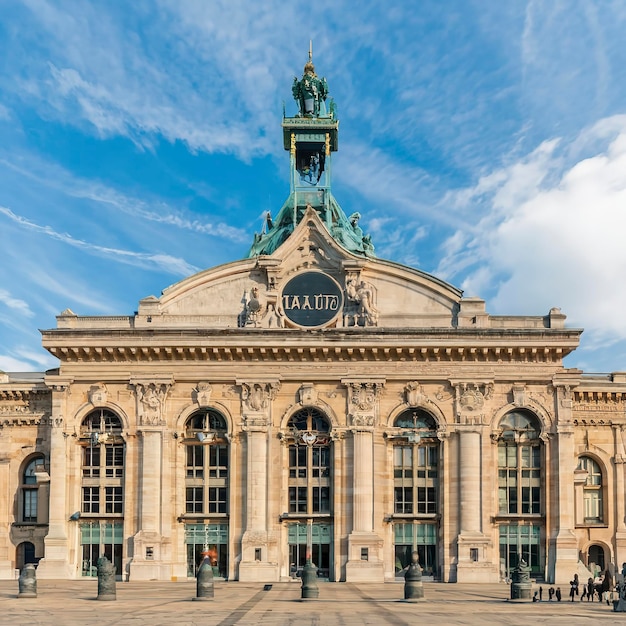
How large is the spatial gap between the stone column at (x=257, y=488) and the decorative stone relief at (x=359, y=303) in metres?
6.34

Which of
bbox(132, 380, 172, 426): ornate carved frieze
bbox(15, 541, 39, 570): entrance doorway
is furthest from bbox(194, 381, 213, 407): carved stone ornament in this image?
bbox(15, 541, 39, 570): entrance doorway

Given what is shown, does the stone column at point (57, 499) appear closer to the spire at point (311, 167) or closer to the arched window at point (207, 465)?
the arched window at point (207, 465)

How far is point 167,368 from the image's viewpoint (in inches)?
2448

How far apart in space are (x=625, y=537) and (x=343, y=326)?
23.5 meters

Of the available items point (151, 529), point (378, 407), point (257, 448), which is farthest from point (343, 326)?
point (151, 529)

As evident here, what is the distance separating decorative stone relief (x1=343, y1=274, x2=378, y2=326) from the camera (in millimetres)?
61969

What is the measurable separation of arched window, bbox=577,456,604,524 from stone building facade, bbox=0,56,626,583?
3.23 meters

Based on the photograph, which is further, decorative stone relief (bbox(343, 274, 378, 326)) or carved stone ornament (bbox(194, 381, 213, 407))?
decorative stone relief (bbox(343, 274, 378, 326))

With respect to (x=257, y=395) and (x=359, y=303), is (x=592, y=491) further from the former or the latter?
(x=257, y=395)

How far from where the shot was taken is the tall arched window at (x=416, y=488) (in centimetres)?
6075

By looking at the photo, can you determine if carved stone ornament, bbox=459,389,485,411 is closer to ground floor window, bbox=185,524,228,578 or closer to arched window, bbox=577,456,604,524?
arched window, bbox=577,456,604,524

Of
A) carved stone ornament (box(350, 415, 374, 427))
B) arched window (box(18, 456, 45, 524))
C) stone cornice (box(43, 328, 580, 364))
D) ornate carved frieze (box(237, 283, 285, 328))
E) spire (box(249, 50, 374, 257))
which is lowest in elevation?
arched window (box(18, 456, 45, 524))

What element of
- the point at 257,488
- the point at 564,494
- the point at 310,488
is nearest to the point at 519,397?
the point at 564,494

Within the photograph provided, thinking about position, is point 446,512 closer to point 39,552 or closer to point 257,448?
point 257,448
